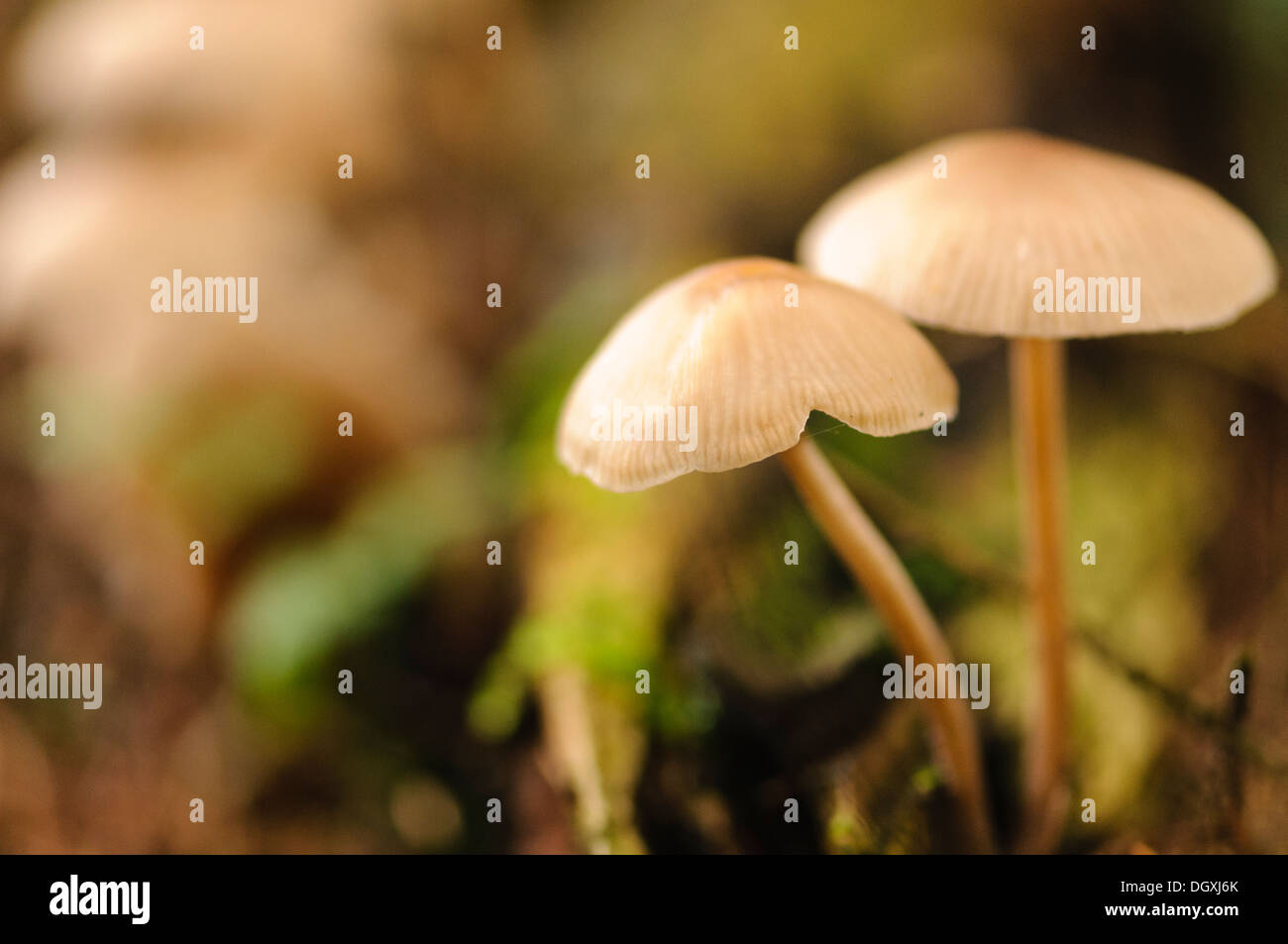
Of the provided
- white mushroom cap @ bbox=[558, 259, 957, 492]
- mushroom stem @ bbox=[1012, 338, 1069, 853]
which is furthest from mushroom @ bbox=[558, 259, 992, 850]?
mushroom stem @ bbox=[1012, 338, 1069, 853]

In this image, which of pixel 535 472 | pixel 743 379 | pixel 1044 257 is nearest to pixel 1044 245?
pixel 1044 257

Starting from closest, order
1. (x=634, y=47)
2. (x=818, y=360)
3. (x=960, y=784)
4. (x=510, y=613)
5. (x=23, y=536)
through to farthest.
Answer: (x=818, y=360) → (x=960, y=784) → (x=510, y=613) → (x=23, y=536) → (x=634, y=47)

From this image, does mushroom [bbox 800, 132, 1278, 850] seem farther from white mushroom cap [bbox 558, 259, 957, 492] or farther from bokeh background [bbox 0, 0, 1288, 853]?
bokeh background [bbox 0, 0, 1288, 853]

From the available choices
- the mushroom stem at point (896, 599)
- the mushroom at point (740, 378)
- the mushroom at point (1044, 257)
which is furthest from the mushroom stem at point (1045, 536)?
the mushroom at point (740, 378)

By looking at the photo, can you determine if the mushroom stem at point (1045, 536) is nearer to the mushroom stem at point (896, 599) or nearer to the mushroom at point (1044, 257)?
the mushroom at point (1044, 257)

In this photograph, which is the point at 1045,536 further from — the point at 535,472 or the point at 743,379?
the point at 535,472

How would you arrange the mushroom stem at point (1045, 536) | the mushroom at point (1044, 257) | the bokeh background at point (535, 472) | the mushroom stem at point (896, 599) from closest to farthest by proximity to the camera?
the mushroom at point (1044, 257), the mushroom stem at point (896, 599), the mushroom stem at point (1045, 536), the bokeh background at point (535, 472)
